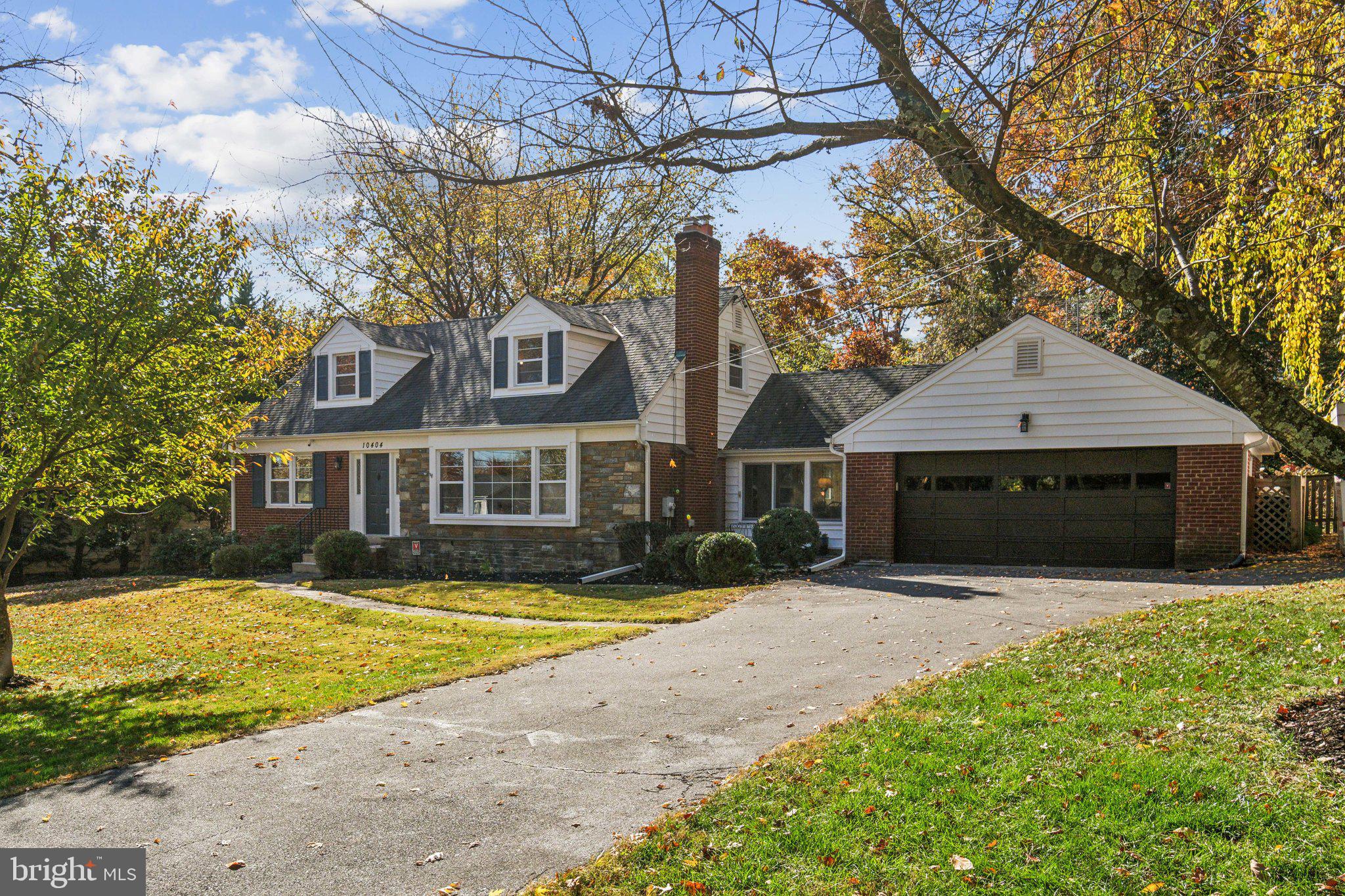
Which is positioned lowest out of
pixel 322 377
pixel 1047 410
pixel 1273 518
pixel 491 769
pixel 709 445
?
pixel 491 769

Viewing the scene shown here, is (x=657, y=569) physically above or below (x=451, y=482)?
below

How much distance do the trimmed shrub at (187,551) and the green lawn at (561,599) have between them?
788 centimetres

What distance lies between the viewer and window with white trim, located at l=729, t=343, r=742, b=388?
2189cm

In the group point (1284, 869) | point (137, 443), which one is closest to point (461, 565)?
point (137, 443)

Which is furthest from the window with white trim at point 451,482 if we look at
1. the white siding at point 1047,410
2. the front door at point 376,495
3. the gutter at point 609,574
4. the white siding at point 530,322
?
the white siding at point 1047,410

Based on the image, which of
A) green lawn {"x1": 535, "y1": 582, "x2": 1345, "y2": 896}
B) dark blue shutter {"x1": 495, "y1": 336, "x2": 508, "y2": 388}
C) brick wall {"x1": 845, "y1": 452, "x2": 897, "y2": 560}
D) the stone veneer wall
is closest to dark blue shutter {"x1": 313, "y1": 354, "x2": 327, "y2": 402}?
the stone veneer wall

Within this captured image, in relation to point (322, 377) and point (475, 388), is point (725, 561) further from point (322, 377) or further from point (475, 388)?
point (322, 377)

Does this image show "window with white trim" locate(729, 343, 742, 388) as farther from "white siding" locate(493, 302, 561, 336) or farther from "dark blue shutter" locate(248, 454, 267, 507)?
"dark blue shutter" locate(248, 454, 267, 507)

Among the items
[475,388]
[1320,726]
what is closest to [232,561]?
[475,388]

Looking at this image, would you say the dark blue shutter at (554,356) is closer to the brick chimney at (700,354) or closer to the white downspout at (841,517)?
the brick chimney at (700,354)

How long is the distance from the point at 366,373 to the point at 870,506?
1327 centimetres

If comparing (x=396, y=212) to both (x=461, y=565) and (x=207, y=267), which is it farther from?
(x=207, y=267)

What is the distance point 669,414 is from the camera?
19562 mm

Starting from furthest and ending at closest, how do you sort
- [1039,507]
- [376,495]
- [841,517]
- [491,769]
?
[376,495] → [841,517] → [1039,507] → [491,769]
